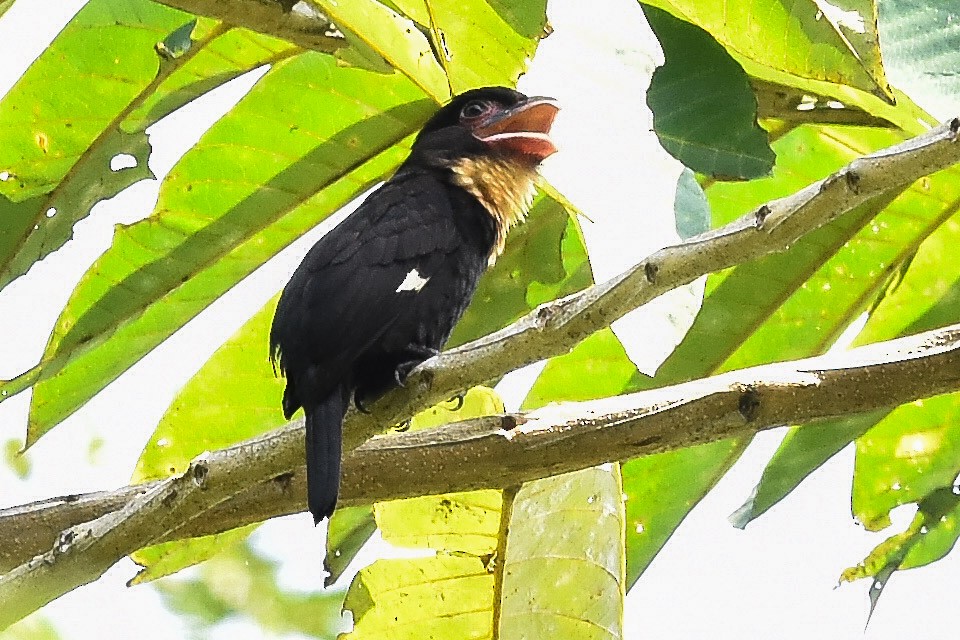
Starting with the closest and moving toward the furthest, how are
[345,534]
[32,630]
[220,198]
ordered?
1. [32,630]
2. [220,198]
3. [345,534]

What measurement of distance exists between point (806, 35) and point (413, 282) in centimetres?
124

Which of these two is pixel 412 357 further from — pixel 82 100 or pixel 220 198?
pixel 82 100

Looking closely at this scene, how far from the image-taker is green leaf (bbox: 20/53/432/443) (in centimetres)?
312

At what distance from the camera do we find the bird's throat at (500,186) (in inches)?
131

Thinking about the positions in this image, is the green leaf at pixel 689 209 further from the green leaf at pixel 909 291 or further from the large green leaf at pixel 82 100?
the large green leaf at pixel 82 100

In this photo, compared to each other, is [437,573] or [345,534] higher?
[345,534]

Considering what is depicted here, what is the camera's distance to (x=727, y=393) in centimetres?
220

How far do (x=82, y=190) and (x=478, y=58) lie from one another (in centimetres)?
113

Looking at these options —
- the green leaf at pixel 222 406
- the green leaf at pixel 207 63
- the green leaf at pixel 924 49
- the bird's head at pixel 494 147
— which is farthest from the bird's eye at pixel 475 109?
the green leaf at pixel 924 49

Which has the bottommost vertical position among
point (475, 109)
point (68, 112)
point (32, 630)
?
point (32, 630)

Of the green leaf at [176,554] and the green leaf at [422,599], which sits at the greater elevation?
the green leaf at [176,554]

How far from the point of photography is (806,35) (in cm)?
197

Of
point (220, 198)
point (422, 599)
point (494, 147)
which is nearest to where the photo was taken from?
point (422, 599)

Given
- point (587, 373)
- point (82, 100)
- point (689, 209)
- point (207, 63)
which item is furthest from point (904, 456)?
point (82, 100)
